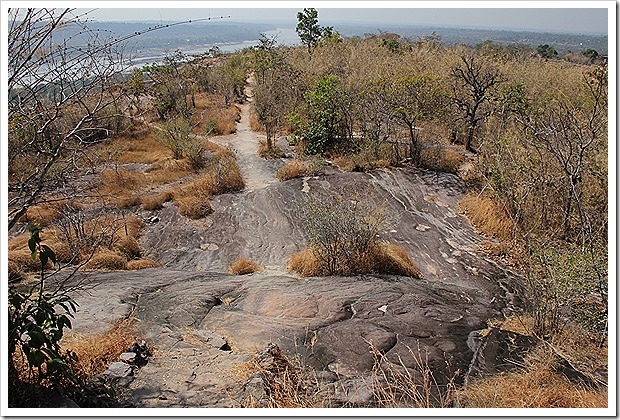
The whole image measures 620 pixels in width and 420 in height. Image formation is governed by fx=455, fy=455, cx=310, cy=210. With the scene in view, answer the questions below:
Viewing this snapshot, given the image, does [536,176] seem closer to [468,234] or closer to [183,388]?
[468,234]

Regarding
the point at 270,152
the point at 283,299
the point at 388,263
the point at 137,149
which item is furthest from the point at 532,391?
the point at 137,149

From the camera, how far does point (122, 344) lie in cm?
405

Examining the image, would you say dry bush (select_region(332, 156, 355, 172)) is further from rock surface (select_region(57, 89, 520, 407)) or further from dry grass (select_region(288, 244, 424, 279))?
dry grass (select_region(288, 244, 424, 279))

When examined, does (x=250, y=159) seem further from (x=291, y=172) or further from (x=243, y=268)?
(x=243, y=268)

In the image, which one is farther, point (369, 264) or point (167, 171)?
point (167, 171)

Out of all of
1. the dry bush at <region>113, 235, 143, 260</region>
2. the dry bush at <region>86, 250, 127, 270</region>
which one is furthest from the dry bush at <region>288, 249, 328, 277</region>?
the dry bush at <region>113, 235, 143, 260</region>

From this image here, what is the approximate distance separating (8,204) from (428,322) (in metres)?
4.09

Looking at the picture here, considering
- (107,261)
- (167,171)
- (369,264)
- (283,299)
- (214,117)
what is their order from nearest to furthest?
(283,299), (369,264), (107,261), (167,171), (214,117)

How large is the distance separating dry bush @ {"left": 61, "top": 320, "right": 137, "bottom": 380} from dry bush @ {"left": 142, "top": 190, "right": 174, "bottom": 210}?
5990mm

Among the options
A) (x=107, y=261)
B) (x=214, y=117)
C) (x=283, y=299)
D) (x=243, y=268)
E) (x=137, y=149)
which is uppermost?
(x=214, y=117)

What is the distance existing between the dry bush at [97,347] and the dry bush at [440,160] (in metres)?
9.17

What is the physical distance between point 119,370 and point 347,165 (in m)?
9.44

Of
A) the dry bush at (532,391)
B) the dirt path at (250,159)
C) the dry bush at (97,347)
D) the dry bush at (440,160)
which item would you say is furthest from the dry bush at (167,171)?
the dry bush at (532,391)

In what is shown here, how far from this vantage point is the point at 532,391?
344 centimetres
